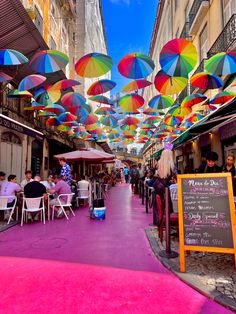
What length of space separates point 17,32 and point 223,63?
7280mm

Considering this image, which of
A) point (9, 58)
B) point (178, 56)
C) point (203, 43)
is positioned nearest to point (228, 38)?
point (203, 43)

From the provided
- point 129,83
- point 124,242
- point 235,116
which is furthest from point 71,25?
point 124,242

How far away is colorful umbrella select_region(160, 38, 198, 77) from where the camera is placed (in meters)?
6.59

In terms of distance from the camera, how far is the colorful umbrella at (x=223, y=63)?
7.20m

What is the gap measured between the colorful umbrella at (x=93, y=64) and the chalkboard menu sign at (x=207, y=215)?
4.89m

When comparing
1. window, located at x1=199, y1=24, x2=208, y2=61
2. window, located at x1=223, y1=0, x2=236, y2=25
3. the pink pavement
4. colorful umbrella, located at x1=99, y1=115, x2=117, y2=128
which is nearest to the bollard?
the pink pavement

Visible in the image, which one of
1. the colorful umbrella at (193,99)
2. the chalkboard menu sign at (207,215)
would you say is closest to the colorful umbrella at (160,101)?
the colorful umbrella at (193,99)

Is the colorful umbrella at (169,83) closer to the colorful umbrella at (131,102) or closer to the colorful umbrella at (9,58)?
the colorful umbrella at (131,102)

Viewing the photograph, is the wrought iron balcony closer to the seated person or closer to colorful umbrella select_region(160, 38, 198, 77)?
colorful umbrella select_region(160, 38, 198, 77)

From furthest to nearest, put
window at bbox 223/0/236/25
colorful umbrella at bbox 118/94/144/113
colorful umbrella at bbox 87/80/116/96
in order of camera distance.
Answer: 1. window at bbox 223/0/236/25
2. colorful umbrella at bbox 118/94/144/113
3. colorful umbrella at bbox 87/80/116/96

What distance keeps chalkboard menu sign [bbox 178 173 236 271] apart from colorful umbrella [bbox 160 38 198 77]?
4.11 m

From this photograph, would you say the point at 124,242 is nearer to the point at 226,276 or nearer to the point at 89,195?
the point at 226,276

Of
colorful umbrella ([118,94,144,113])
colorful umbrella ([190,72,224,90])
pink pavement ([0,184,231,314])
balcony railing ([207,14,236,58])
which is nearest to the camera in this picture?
pink pavement ([0,184,231,314])

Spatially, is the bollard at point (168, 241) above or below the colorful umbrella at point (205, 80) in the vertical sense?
below
